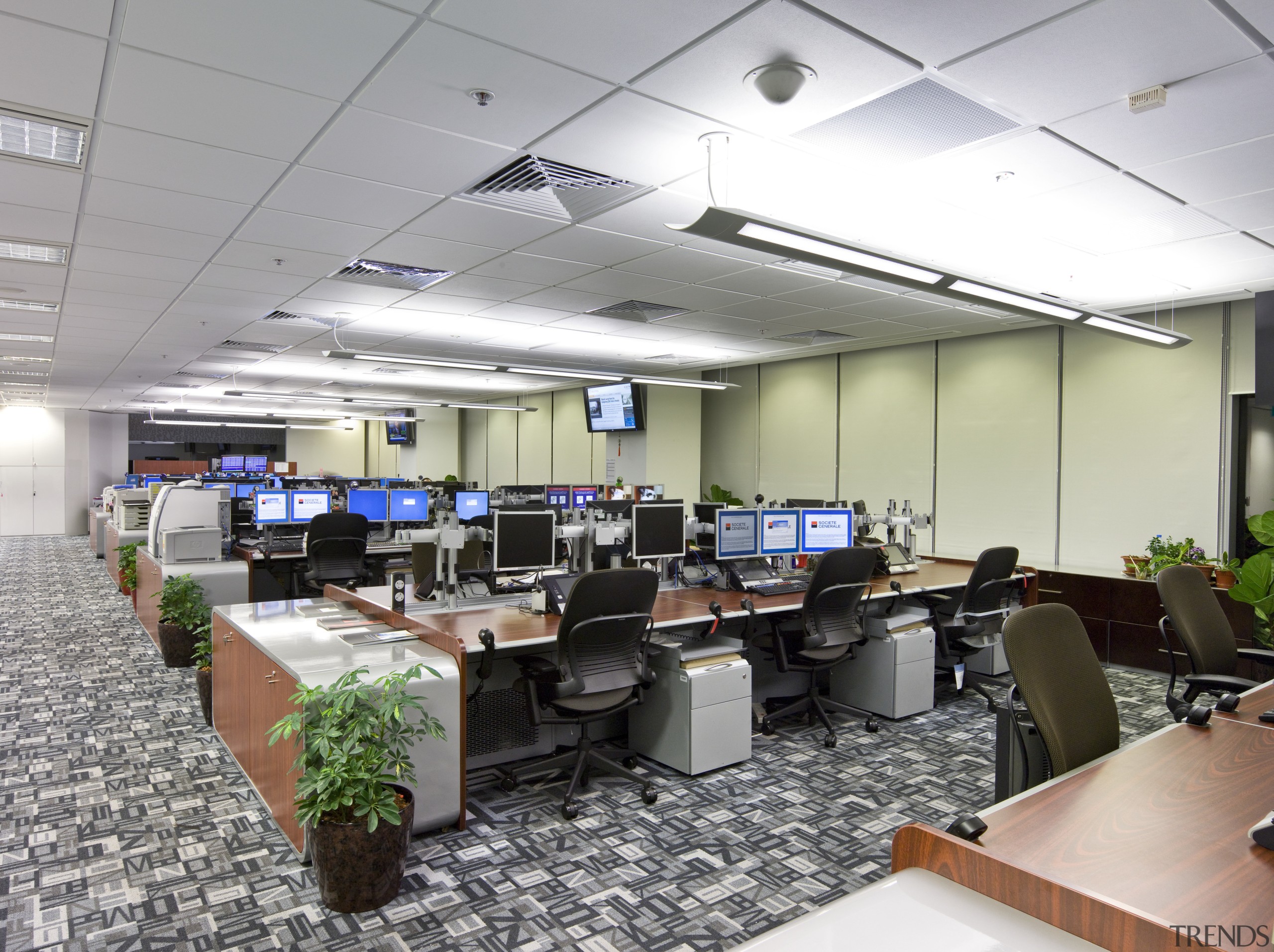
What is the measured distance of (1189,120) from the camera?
→ 3039 millimetres

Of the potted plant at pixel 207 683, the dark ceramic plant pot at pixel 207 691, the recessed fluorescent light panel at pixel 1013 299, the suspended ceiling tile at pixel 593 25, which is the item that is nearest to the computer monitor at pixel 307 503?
the potted plant at pixel 207 683

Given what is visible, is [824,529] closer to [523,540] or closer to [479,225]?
[523,540]

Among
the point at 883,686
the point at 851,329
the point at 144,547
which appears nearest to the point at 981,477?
the point at 851,329

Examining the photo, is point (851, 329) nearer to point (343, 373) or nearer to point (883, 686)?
point (883, 686)

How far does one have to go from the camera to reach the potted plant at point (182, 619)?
5539 millimetres

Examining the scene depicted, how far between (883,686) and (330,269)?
476cm

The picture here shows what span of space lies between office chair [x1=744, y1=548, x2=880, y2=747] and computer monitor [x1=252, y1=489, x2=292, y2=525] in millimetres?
5616

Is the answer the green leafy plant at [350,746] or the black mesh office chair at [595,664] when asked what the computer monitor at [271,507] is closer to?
the black mesh office chair at [595,664]

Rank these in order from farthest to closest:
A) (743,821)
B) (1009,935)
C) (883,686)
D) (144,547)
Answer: (144,547) → (883,686) → (743,821) → (1009,935)

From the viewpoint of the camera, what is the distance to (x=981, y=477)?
790cm

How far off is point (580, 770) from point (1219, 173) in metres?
4.15

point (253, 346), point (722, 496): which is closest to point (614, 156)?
point (253, 346)

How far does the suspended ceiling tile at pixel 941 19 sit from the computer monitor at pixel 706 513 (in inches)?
126

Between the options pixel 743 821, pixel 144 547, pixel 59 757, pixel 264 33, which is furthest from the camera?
pixel 144 547
